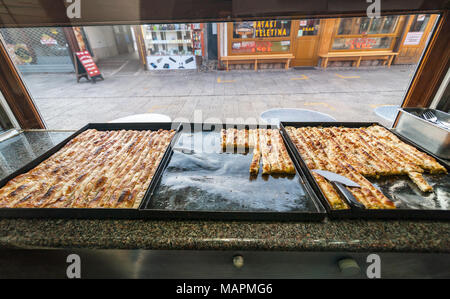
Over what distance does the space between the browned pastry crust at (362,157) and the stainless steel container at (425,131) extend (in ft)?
0.50

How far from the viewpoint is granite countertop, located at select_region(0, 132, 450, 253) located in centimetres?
128

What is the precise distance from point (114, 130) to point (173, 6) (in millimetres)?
1839

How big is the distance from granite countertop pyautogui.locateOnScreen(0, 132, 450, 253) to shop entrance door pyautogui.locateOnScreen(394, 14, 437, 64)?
14466 millimetres

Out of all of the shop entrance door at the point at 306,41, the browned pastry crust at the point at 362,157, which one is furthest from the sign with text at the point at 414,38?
the shop entrance door at the point at 306,41

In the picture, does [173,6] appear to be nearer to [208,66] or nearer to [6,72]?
[6,72]

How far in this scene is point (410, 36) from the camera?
1076 cm

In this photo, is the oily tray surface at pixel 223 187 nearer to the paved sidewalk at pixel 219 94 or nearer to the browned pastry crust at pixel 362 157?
the browned pastry crust at pixel 362 157

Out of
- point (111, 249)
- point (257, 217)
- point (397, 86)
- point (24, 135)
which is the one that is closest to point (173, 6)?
point (257, 217)

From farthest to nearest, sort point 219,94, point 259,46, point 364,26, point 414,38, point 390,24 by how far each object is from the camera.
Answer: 1. point 259,46
2. point 390,24
3. point 364,26
4. point 219,94
5. point 414,38

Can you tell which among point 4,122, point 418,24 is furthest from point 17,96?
point 418,24

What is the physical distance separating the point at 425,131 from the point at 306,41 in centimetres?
1230

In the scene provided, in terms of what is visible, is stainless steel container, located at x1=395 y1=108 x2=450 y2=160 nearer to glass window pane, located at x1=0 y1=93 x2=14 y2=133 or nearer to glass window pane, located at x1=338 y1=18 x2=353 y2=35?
glass window pane, located at x1=0 y1=93 x2=14 y2=133

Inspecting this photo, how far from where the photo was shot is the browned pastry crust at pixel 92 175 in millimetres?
1608

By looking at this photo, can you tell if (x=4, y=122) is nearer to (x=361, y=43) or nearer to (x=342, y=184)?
(x=342, y=184)
